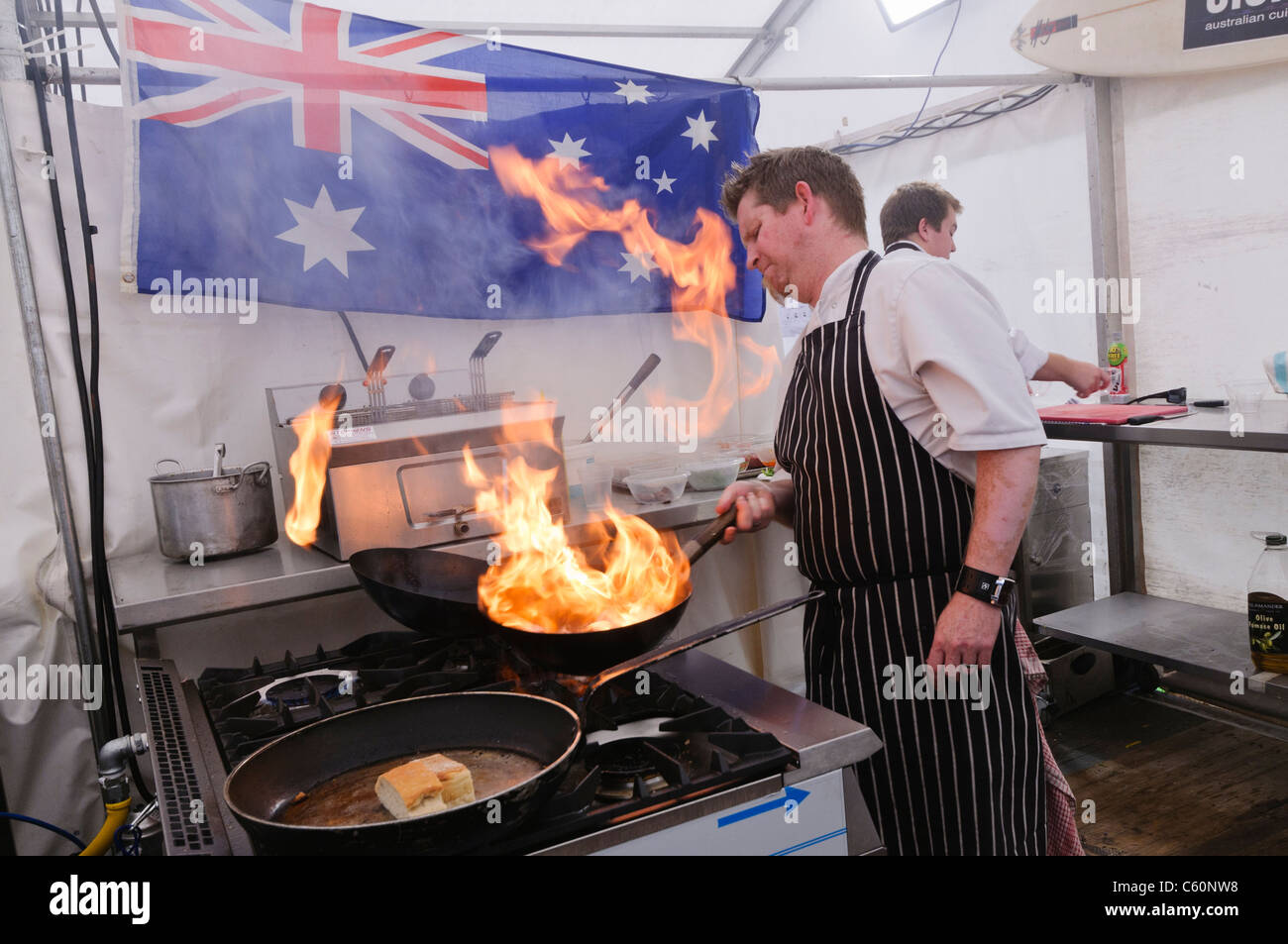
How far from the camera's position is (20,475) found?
2195 mm

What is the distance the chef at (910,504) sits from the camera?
1.63 metres

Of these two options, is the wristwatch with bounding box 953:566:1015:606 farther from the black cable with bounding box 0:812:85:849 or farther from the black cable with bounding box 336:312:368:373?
the black cable with bounding box 0:812:85:849

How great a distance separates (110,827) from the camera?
1.88m

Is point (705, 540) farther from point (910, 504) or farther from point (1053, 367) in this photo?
point (1053, 367)

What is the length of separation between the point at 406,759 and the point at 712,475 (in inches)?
64.2

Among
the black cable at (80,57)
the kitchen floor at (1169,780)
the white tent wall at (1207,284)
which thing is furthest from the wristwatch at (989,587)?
the white tent wall at (1207,284)

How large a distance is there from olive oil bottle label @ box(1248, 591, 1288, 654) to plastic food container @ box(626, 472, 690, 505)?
6.42 feet

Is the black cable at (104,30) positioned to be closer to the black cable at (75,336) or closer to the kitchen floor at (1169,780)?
the black cable at (75,336)

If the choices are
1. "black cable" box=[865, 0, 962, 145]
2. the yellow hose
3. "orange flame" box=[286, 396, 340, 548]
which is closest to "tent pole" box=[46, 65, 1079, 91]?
"black cable" box=[865, 0, 962, 145]

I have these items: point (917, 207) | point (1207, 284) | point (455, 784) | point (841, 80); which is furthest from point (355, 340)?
point (1207, 284)

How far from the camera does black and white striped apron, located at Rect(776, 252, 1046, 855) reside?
175cm

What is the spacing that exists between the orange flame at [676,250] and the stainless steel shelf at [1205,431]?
1.13m

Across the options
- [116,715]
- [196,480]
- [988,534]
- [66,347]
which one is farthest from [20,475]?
[988,534]
